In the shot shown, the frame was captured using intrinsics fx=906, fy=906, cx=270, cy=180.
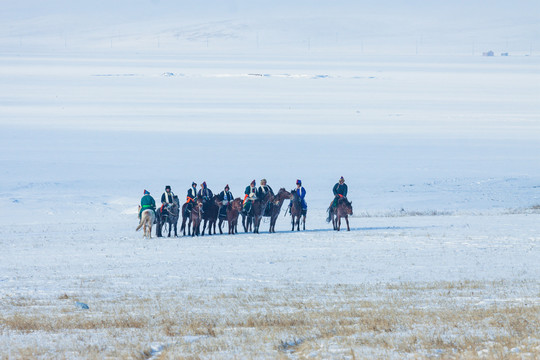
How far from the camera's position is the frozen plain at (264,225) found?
11.2m

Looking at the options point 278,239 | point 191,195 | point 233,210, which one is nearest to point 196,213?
point 191,195

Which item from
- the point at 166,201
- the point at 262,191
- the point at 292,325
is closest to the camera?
the point at 292,325

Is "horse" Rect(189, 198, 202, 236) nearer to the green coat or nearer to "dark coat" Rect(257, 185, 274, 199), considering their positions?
the green coat

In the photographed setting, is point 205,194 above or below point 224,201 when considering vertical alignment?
above

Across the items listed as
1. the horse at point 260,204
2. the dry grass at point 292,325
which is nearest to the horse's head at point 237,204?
the horse at point 260,204

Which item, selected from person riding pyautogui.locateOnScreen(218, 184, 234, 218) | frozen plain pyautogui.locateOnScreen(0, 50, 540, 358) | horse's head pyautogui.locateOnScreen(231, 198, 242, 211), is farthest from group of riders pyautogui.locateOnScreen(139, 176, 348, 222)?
frozen plain pyautogui.locateOnScreen(0, 50, 540, 358)

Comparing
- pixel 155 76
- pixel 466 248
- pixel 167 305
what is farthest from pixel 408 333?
pixel 155 76

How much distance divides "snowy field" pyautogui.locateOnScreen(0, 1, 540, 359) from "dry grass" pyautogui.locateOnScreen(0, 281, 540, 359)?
0.04 meters

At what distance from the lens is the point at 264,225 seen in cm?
3042

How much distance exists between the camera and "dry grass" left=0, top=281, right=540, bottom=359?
9.80 meters

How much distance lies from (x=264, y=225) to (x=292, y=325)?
1896 cm

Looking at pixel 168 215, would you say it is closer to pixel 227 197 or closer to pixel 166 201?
pixel 166 201

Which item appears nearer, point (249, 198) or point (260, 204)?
point (249, 198)

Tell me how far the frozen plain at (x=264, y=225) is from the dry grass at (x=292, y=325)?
0.16 feet
